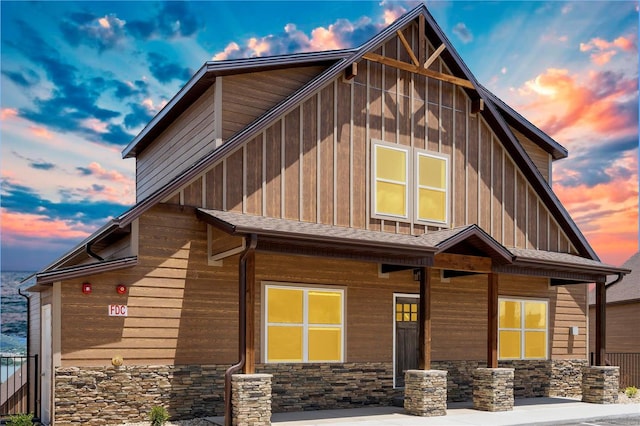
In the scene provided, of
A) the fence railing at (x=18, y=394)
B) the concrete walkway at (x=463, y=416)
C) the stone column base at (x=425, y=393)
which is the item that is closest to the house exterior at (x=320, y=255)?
the stone column base at (x=425, y=393)

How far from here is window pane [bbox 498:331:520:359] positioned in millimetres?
18844

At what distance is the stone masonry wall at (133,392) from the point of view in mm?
12531

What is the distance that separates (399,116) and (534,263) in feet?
15.6

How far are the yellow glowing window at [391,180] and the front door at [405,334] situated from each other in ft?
6.96

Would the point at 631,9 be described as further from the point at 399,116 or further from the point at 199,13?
the point at 399,116

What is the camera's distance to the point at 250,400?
12539mm

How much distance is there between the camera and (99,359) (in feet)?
42.3

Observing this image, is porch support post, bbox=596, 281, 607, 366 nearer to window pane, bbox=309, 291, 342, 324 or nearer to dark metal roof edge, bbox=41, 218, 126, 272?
window pane, bbox=309, 291, 342, 324

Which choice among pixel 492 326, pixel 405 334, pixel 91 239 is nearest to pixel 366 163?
pixel 405 334

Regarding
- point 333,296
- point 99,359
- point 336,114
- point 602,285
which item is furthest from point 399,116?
point 99,359

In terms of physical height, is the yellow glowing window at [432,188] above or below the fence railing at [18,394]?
above

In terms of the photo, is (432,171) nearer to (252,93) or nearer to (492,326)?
(492,326)

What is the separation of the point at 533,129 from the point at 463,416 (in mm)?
9946

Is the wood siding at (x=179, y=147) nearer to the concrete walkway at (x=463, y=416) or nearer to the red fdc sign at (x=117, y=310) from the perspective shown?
the red fdc sign at (x=117, y=310)
